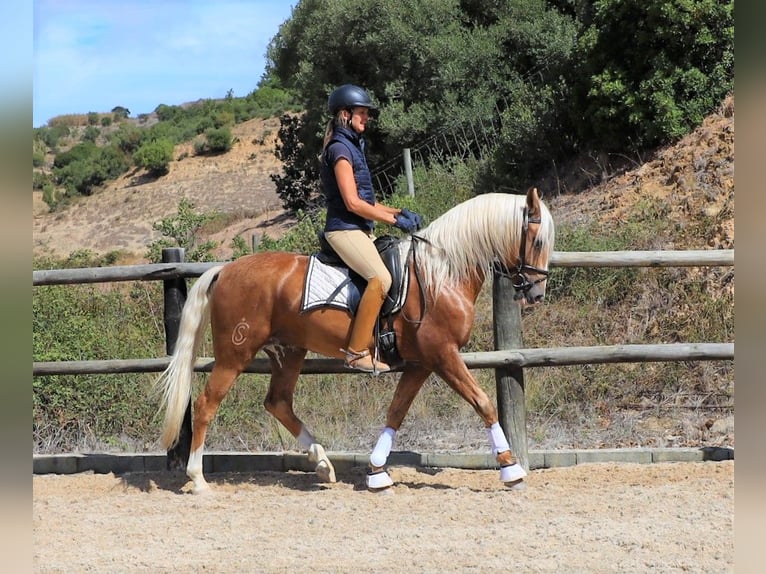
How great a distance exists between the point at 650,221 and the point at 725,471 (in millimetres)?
5137

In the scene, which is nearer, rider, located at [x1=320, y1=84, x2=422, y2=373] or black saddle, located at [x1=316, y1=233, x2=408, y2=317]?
rider, located at [x1=320, y1=84, x2=422, y2=373]

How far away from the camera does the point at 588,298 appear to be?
908cm

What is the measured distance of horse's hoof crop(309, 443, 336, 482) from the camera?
20.2 feet

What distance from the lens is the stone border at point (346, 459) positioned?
6.41 meters

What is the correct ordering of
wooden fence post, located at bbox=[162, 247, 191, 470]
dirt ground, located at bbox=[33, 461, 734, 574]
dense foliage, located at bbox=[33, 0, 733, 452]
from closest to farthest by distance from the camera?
1. dirt ground, located at bbox=[33, 461, 734, 574]
2. wooden fence post, located at bbox=[162, 247, 191, 470]
3. dense foliage, located at bbox=[33, 0, 733, 452]

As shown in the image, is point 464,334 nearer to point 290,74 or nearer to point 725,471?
point 725,471

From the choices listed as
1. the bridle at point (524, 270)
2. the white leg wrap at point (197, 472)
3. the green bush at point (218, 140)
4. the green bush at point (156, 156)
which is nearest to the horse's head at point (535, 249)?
the bridle at point (524, 270)

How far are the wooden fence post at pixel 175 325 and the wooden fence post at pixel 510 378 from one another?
2.48 m

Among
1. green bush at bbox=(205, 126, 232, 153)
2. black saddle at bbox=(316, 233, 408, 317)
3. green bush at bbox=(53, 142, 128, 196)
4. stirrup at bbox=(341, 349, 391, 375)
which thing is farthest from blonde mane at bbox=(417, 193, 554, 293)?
green bush at bbox=(53, 142, 128, 196)

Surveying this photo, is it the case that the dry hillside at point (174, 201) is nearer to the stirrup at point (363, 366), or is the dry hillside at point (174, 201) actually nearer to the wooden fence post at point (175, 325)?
the wooden fence post at point (175, 325)

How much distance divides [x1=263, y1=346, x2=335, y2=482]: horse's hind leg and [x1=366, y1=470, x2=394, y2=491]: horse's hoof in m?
0.47

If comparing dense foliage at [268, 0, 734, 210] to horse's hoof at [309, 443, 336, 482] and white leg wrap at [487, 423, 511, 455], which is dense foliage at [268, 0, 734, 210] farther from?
horse's hoof at [309, 443, 336, 482]

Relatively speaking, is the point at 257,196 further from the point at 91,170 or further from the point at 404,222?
the point at 404,222

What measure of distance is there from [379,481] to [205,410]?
1.36m
